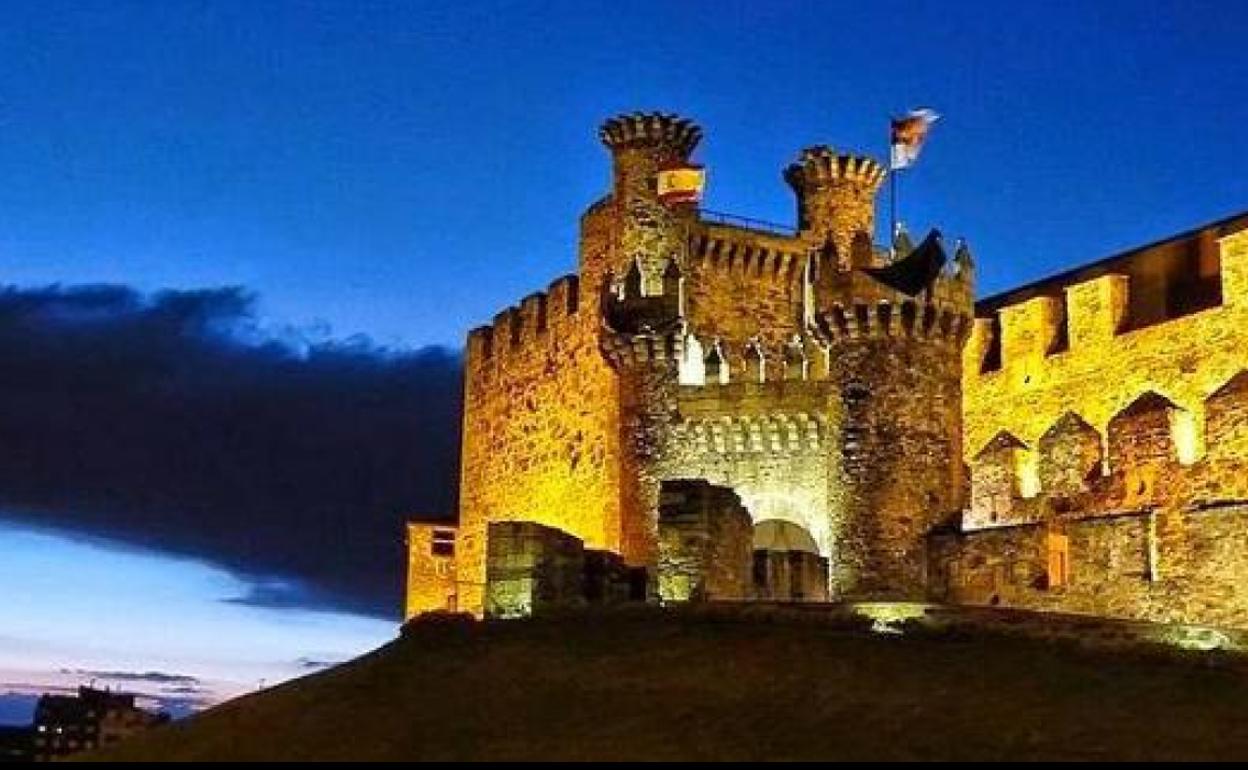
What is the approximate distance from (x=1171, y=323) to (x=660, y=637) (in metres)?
18.5

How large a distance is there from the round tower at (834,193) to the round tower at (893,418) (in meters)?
9.75

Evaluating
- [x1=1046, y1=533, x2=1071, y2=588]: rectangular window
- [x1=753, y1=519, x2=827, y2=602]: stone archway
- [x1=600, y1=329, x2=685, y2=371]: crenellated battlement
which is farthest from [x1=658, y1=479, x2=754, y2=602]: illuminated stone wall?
[x1=600, y1=329, x2=685, y2=371]: crenellated battlement

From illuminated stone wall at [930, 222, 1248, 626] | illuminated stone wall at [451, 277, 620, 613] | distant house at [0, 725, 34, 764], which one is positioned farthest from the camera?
distant house at [0, 725, 34, 764]

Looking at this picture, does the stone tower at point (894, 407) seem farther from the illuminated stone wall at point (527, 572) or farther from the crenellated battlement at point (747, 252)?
the crenellated battlement at point (747, 252)

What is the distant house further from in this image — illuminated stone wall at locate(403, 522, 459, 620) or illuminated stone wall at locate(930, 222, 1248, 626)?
illuminated stone wall at locate(930, 222, 1248, 626)

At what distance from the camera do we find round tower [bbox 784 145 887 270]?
155 ft

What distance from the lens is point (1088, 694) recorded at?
22.4 meters

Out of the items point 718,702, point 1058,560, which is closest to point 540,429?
point 1058,560

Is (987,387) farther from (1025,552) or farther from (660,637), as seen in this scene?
(660,637)

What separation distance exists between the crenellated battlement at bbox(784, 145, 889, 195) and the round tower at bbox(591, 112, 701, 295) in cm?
335

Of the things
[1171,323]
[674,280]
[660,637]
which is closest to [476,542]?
[674,280]

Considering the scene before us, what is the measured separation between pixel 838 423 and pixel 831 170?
40.9ft

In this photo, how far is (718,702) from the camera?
21.9 metres

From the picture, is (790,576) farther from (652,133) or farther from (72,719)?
(72,719)
